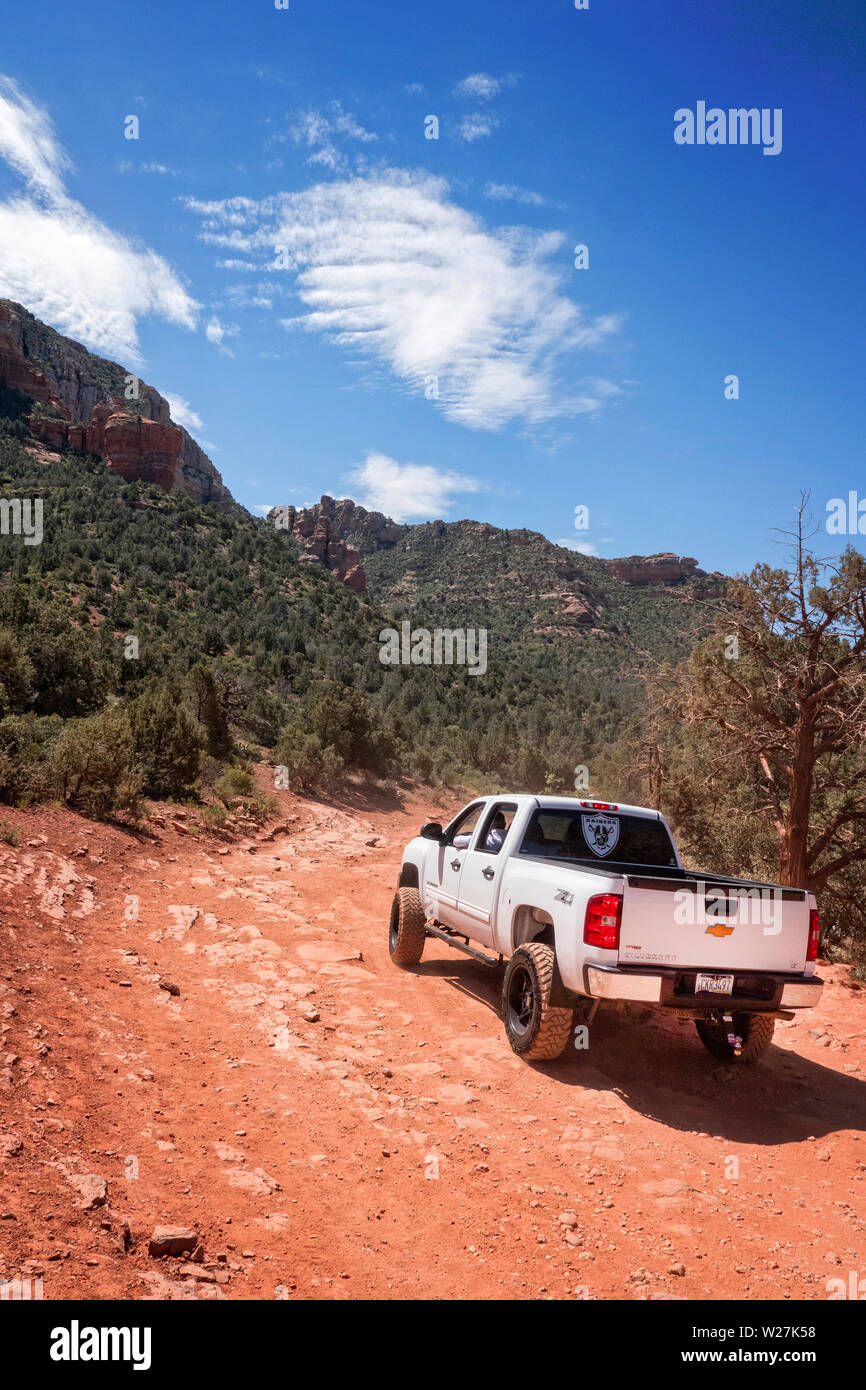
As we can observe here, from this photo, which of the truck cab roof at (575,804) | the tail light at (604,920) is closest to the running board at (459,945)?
the truck cab roof at (575,804)

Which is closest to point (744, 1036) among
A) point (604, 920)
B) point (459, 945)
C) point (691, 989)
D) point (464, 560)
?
point (691, 989)

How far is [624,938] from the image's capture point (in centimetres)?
491

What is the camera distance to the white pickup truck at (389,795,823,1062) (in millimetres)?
4938


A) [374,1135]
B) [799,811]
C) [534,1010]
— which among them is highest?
[799,811]

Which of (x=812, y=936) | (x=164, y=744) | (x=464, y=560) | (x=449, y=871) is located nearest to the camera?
(x=812, y=936)

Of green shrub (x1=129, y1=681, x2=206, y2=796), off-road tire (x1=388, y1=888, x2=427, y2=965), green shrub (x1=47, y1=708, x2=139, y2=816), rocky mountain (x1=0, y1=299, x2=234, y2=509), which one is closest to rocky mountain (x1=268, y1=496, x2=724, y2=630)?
rocky mountain (x1=0, y1=299, x2=234, y2=509)

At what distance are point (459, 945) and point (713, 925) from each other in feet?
9.65

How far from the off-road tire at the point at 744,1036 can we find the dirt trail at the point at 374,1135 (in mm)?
155

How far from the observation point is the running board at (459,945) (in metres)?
6.76

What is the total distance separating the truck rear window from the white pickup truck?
1cm

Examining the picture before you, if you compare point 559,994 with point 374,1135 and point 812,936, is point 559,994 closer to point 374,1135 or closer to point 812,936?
point 374,1135

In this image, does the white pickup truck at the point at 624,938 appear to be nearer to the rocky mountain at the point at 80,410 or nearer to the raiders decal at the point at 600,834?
the raiders decal at the point at 600,834
